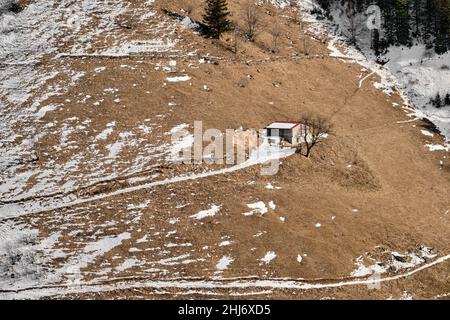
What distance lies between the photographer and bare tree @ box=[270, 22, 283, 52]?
9106cm

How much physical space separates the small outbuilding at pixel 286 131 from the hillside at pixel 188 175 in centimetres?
210

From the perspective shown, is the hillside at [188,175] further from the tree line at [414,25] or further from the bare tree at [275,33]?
the tree line at [414,25]

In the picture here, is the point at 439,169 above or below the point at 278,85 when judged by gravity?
below

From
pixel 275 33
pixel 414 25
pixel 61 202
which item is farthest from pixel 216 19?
pixel 61 202

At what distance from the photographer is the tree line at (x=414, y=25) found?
316 feet

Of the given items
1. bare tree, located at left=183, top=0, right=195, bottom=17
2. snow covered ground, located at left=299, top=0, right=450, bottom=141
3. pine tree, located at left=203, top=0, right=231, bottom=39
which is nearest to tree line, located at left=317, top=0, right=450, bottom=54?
snow covered ground, located at left=299, top=0, right=450, bottom=141

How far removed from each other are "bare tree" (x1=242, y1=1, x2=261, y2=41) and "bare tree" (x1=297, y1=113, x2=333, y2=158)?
24.5 metres

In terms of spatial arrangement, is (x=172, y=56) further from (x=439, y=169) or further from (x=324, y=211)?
(x=439, y=169)

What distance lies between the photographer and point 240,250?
51.0 m

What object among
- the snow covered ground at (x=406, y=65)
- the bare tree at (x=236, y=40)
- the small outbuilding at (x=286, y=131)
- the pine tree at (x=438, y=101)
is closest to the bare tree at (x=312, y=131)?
the small outbuilding at (x=286, y=131)

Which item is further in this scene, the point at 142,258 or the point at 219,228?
the point at 219,228

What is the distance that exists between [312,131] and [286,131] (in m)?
4.50

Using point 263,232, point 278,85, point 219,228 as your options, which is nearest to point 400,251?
point 263,232
